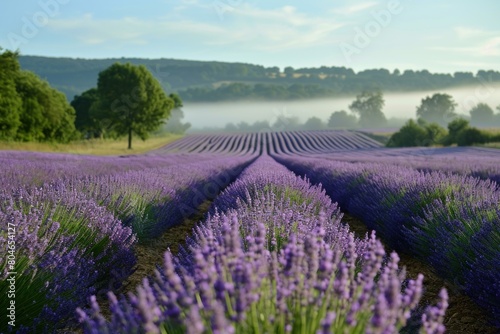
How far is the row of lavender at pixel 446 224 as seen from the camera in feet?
8.77

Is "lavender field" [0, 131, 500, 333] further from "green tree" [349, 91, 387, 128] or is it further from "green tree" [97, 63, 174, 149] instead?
"green tree" [349, 91, 387, 128]

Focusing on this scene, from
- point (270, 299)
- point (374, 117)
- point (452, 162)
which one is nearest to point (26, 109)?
point (452, 162)

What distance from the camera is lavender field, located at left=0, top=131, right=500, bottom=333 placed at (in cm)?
123

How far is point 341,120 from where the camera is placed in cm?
12300

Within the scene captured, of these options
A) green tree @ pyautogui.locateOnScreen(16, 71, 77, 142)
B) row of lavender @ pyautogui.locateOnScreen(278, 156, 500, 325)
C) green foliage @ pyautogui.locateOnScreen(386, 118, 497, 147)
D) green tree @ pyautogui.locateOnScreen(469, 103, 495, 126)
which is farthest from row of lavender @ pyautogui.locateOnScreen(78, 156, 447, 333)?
green tree @ pyautogui.locateOnScreen(469, 103, 495, 126)

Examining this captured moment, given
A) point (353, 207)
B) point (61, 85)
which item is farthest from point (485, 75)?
point (61, 85)

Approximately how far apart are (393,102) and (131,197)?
144081mm

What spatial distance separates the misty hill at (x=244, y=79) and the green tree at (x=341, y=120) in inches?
1265

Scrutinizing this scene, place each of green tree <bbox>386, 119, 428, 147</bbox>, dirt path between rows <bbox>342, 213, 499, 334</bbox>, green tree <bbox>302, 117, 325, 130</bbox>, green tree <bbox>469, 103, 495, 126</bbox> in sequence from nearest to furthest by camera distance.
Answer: dirt path between rows <bbox>342, 213, 499, 334</bbox> → green tree <bbox>386, 119, 428, 147</bbox> → green tree <bbox>469, 103, 495, 126</bbox> → green tree <bbox>302, 117, 325, 130</bbox>

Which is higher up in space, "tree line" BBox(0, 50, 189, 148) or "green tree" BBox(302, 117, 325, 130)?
"tree line" BBox(0, 50, 189, 148)

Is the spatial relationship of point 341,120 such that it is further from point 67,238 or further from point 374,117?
point 67,238

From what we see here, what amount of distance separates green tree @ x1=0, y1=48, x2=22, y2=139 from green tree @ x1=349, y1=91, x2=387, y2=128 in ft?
305

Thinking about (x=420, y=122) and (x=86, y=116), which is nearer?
(x=86, y=116)

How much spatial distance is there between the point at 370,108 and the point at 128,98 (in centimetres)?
8640
